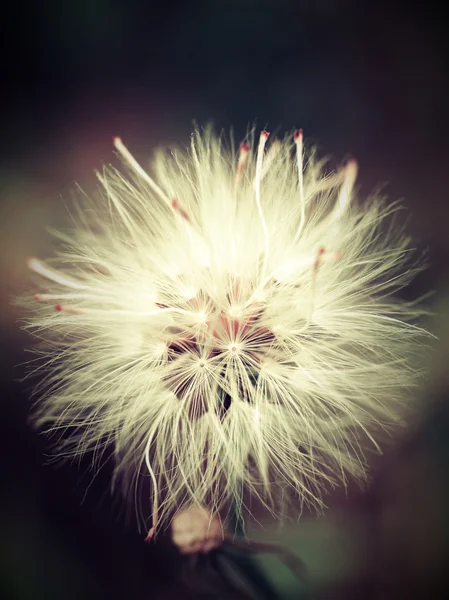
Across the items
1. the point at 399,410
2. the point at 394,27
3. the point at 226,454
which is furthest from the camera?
the point at 394,27

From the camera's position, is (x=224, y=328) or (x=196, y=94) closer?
(x=224, y=328)

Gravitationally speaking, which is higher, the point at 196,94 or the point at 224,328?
the point at 196,94

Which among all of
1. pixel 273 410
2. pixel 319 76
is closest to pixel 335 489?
pixel 273 410

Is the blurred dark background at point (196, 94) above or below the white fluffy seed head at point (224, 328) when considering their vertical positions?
above

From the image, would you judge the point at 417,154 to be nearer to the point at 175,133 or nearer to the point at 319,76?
the point at 319,76

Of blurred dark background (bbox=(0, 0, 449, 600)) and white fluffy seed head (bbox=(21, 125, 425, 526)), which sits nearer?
white fluffy seed head (bbox=(21, 125, 425, 526))

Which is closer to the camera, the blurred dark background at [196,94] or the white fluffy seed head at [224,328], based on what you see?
the white fluffy seed head at [224,328]

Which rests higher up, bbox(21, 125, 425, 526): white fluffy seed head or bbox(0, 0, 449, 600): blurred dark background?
bbox(0, 0, 449, 600): blurred dark background

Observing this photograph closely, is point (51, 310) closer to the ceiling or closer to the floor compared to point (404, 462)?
closer to the ceiling
